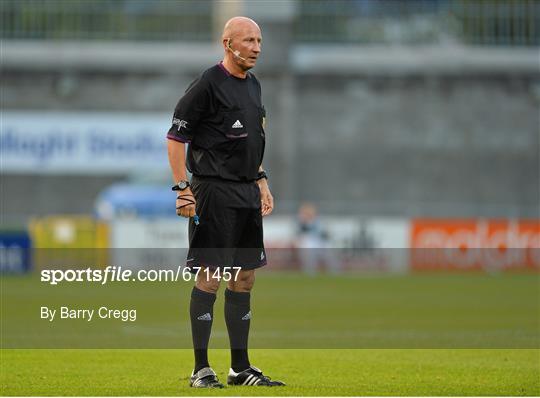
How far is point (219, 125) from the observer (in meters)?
9.25

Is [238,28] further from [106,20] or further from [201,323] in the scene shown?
[106,20]

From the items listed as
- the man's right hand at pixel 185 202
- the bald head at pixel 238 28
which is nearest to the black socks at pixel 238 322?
the man's right hand at pixel 185 202

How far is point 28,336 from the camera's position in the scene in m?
13.9

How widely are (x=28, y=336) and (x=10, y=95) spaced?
84.7 feet

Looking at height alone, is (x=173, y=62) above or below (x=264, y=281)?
above

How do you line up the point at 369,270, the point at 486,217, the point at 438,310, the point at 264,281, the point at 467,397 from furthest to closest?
the point at 486,217 < the point at 369,270 < the point at 264,281 < the point at 438,310 < the point at 467,397

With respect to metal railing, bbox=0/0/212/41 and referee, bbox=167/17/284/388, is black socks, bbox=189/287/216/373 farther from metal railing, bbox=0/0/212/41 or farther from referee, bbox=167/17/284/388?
metal railing, bbox=0/0/212/41

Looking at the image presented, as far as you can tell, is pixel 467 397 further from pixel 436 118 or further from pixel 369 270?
pixel 436 118

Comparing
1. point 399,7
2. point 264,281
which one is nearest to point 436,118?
point 399,7

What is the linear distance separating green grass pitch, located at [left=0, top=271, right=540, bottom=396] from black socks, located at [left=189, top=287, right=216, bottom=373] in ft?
0.90

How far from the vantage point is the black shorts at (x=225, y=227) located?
9.19 metres

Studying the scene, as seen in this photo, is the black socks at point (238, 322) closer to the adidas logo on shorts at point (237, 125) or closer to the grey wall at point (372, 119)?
the adidas logo on shorts at point (237, 125)

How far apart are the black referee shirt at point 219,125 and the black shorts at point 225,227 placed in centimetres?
10

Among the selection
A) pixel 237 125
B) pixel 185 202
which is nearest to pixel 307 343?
pixel 237 125
